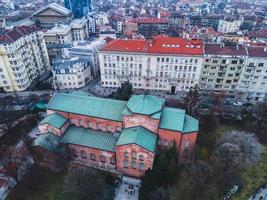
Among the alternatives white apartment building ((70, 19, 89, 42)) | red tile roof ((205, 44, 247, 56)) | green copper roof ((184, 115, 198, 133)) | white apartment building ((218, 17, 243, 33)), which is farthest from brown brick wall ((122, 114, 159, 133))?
white apartment building ((218, 17, 243, 33))

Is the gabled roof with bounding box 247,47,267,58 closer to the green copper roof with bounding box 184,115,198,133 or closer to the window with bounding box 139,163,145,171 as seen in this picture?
the green copper roof with bounding box 184,115,198,133

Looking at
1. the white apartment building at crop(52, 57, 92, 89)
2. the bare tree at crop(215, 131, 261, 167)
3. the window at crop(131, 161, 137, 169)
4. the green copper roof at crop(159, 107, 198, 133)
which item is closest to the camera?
the green copper roof at crop(159, 107, 198, 133)

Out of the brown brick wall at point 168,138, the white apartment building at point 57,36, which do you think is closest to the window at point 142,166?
the brown brick wall at point 168,138

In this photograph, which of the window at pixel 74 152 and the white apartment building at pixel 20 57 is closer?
the window at pixel 74 152

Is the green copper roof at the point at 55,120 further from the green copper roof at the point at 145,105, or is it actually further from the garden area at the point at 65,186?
the green copper roof at the point at 145,105

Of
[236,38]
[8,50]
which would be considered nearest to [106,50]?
[8,50]

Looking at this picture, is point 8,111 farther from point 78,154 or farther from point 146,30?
point 146,30

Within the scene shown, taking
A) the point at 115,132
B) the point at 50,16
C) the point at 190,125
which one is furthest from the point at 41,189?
the point at 50,16
